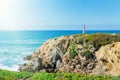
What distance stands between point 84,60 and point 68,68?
1.32m

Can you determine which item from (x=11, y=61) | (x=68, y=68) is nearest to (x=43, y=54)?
(x=68, y=68)

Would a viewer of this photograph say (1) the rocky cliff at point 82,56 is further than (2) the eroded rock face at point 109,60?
Yes

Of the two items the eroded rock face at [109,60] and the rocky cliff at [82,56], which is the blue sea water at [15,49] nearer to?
the rocky cliff at [82,56]

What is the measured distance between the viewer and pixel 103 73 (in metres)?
24.7

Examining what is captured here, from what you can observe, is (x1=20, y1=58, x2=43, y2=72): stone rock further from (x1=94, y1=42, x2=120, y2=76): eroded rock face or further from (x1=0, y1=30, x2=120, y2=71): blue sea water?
(x1=0, y1=30, x2=120, y2=71): blue sea water

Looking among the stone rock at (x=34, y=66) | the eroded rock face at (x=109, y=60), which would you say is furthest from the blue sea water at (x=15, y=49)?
the eroded rock face at (x=109, y=60)

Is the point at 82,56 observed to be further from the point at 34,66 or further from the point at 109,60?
the point at 34,66

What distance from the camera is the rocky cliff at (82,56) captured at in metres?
25.2

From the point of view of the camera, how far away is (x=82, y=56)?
27109 millimetres

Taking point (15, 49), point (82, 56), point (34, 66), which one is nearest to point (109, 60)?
point (82, 56)

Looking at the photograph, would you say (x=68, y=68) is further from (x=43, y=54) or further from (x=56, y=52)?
(x=43, y=54)

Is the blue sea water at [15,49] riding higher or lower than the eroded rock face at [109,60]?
lower

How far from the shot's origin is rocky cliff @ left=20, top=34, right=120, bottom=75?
25.2 meters

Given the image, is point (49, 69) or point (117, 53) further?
point (49, 69)
